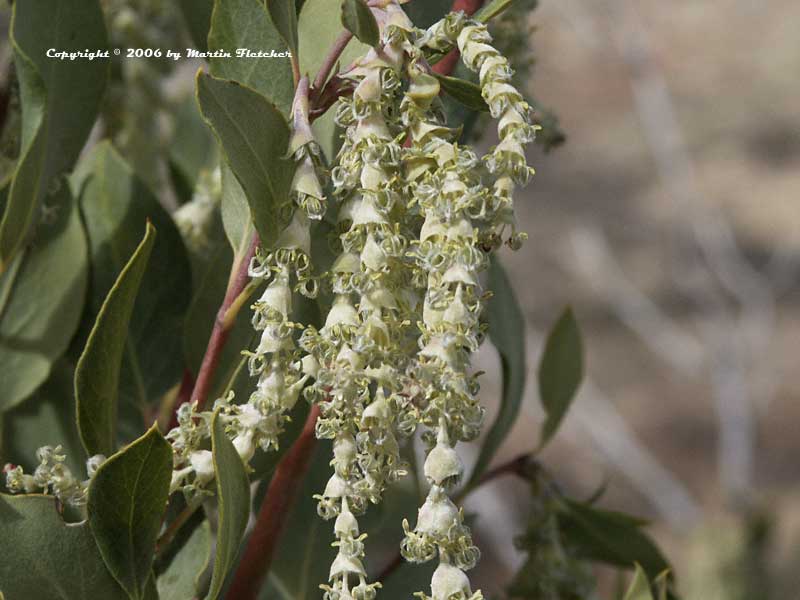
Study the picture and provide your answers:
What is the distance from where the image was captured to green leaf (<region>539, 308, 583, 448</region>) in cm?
87

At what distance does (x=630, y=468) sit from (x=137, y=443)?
2767 mm

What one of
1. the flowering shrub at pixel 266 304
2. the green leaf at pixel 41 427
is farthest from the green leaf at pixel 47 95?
the green leaf at pixel 41 427

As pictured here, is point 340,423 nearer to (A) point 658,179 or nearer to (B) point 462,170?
(B) point 462,170

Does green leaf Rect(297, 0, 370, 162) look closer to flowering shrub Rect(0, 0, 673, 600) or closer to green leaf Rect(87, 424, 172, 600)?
flowering shrub Rect(0, 0, 673, 600)

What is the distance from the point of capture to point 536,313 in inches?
221

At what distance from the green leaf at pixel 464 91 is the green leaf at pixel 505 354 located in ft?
1.00

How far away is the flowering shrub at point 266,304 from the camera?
45 cm

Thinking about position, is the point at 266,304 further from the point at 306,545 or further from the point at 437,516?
the point at 306,545

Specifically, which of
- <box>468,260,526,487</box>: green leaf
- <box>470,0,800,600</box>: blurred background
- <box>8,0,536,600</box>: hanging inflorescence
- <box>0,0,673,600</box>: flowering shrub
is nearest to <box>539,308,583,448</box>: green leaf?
<box>468,260,526,487</box>: green leaf

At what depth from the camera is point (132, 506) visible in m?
0.50

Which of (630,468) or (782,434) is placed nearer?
(630,468)


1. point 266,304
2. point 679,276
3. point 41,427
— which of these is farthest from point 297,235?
point 679,276

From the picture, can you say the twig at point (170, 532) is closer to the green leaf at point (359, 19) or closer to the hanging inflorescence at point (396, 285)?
the hanging inflorescence at point (396, 285)

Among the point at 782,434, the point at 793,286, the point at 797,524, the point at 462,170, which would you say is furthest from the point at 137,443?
the point at 793,286
